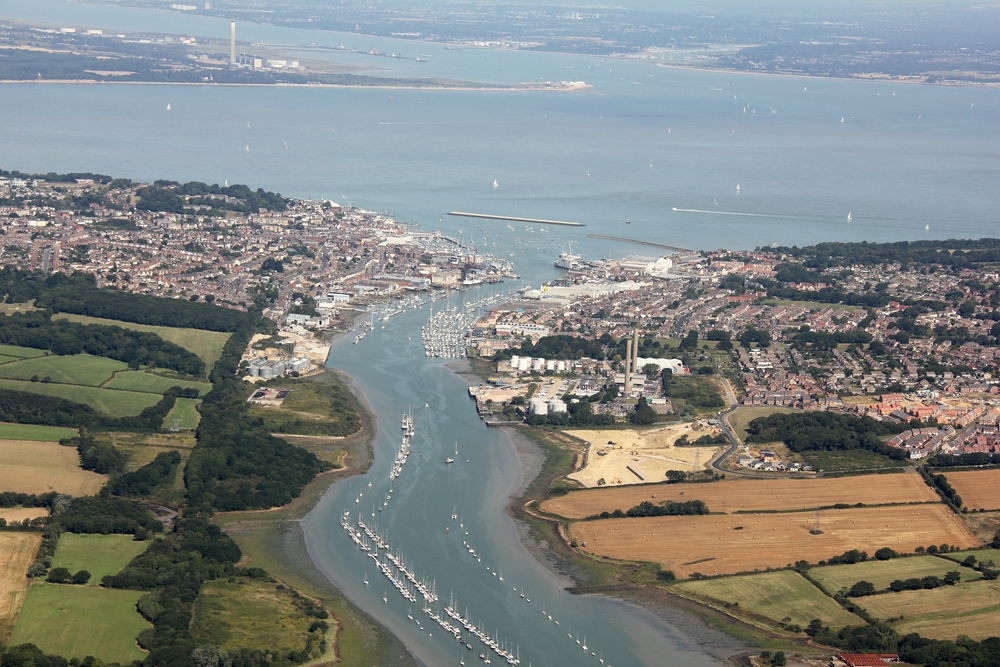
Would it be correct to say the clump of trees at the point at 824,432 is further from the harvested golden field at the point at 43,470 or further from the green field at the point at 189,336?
the harvested golden field at the point at 43,470

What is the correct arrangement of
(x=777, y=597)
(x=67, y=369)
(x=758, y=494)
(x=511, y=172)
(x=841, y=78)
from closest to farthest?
(x=777, y=597) < (x=758, y=494) < (x=67, y=369) < (x=511, y=172) < (x=841, y=78)

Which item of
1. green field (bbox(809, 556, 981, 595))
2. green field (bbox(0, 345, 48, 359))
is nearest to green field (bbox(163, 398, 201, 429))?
green field (bbox(0, 345, 48, 359))

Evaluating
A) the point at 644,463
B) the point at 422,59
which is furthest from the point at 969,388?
the point at 422,59

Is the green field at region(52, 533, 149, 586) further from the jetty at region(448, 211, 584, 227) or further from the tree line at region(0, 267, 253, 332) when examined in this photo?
the jetty at region(448, 211, 584, 227)

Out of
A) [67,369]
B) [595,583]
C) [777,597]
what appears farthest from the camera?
[67,369]

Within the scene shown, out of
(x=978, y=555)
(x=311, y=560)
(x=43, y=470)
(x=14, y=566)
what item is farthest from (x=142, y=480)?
(x=978, y=555)

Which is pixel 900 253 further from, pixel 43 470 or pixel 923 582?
pixel 43 470
